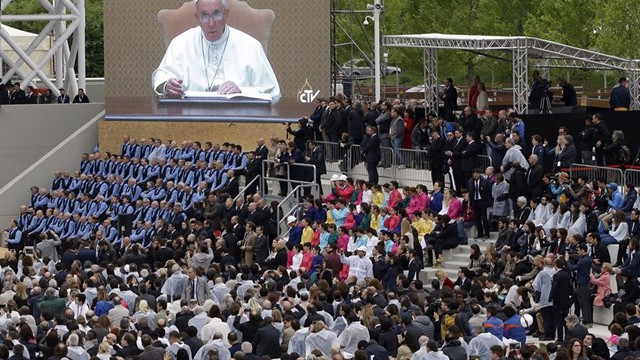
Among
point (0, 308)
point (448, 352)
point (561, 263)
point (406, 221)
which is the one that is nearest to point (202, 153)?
point (406, 221)

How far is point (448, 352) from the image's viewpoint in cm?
2562

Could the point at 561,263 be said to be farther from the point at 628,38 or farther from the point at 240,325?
the point at 628,38

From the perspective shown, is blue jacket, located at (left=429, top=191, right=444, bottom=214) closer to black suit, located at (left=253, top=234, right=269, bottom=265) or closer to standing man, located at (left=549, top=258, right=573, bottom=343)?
black suit, located at (left=253, top=234, right=269, bottom=265)

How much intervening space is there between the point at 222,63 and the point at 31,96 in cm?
639

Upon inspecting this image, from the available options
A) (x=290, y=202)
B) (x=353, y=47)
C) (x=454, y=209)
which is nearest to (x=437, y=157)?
(x=454, y=209)

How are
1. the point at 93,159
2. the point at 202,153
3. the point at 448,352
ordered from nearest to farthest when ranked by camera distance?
1. the point at 448,352
2. the point at 202,153
3. the point at 93,159

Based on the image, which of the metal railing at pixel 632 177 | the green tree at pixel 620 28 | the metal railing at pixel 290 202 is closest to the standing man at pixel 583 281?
the metal railing at pixel 632 177

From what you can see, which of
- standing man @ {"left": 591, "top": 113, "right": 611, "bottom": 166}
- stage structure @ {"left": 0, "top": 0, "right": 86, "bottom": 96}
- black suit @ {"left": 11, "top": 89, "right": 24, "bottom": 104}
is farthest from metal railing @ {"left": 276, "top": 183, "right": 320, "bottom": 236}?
stage structure @ {"left": 0, "top": 0, "right": 86, "bottom": 96}

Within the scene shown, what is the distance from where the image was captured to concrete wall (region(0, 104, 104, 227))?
4822 cm

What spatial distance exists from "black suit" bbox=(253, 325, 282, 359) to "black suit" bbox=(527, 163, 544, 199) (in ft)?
29.1

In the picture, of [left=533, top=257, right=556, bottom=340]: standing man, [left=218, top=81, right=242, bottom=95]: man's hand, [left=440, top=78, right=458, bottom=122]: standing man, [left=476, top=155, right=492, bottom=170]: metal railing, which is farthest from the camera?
[left=218, top=81, right=242, bottom=95]: man's hand

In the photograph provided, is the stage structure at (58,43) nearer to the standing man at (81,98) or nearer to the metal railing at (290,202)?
the standing man at (81,98)

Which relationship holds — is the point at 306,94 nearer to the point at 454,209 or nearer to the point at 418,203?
the point at 418,203

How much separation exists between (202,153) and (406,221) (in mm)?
9500
